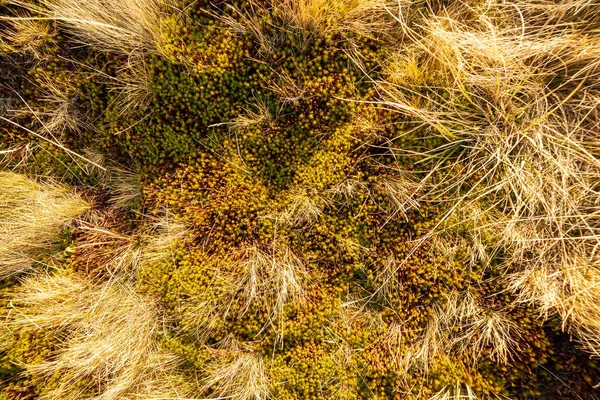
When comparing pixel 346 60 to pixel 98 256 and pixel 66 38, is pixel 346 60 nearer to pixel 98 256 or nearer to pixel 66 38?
pixel 66 38

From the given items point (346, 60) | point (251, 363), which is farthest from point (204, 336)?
point (346, 60)

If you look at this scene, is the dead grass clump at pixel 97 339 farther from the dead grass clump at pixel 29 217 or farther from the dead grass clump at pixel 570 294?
the dead grass clump at pixel 570 294

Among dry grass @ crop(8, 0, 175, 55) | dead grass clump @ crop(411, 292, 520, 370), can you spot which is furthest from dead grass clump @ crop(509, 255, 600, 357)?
dry grass @ crop(8, 0, 175, 55)

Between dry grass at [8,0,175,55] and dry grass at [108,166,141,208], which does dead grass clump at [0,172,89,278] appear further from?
dry grass at [8,0,175,55]

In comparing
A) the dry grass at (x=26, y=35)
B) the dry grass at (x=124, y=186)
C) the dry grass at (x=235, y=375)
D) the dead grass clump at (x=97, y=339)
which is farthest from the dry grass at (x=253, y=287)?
the dry grass at (x=26, y=35)

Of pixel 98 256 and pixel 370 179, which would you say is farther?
pixel 98 256
